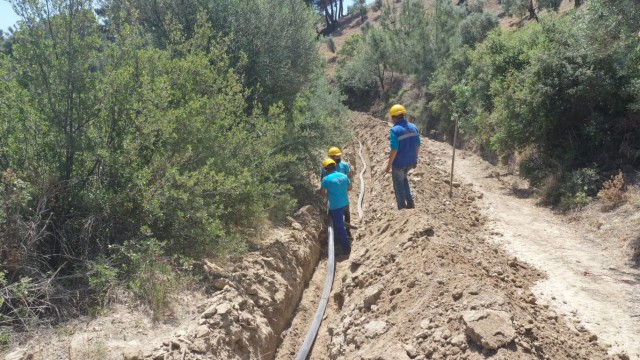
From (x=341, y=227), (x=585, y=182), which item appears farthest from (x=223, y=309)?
(x=585, y=182)

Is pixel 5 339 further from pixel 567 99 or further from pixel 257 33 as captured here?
pixel 567 99

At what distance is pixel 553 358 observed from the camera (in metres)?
4.15

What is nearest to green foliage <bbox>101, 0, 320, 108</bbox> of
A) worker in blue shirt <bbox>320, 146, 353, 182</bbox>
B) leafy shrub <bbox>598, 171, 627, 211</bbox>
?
worker in blue shirt <bbox>320, 146, 353, 182</bbox>

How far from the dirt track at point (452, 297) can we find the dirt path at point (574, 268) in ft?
0.07

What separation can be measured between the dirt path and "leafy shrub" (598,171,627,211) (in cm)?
78

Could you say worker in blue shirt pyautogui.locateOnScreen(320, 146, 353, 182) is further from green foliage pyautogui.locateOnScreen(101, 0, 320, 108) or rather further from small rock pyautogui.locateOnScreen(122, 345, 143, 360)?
small rock pyautogui.locateOnScreen(122, 345, 143, 360)

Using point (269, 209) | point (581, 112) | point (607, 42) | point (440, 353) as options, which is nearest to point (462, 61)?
point (581, 112)

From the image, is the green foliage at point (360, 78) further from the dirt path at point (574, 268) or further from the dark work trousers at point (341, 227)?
the dark work trousers at point (341, 227)

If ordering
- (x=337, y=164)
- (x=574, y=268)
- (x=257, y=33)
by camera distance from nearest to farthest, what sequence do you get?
(x=574, y=268) < (x=337, y=164) < (x=257, y=33)

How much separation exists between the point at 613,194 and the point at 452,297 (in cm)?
542

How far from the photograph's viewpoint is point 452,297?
5258 mm

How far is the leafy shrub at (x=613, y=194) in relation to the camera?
8.70 meters

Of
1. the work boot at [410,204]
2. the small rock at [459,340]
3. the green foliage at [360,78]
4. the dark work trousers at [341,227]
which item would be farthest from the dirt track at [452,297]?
the green foliage at [360,78]

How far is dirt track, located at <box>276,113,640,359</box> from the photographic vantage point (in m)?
4.51
